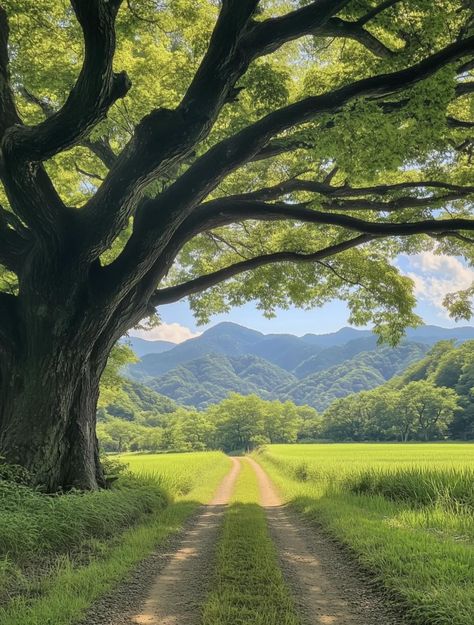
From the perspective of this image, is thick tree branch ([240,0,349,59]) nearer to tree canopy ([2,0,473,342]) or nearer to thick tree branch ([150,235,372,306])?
tree canopy ([2,0,473,342])

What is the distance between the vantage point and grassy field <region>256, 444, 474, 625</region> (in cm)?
410

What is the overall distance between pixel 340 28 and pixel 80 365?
7.88 m

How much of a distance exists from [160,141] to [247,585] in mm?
6424

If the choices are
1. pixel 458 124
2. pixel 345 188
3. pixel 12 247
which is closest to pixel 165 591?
pixel 12 247

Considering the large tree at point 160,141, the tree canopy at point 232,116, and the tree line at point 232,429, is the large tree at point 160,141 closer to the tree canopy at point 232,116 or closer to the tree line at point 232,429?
the tree canopy at point 232,116

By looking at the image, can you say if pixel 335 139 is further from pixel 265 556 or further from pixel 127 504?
pixel 127 504

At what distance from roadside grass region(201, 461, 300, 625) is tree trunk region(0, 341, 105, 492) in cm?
329

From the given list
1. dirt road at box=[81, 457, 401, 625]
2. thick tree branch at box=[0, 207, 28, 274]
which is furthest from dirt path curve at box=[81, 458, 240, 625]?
thick tree branch at box=[0, 207, 28, 274]

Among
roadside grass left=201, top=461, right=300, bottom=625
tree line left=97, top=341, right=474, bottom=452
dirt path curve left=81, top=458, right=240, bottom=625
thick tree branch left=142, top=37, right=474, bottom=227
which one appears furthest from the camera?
tree line left=97, top=341, right=474, bottom=452

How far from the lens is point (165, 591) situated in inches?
188

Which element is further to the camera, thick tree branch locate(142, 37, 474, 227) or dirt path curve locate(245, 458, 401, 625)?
thick tree branch locate(142, 37, 474, 227)

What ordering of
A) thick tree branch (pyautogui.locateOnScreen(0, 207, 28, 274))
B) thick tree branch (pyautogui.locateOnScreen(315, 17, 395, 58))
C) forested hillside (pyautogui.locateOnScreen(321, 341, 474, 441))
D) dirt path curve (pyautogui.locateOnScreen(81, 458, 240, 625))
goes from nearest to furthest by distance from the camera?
dirt path curve (pyautogui.locateOnScreen(81, 458, 240, 625)), thick tree branch (pyautogui.locateOnScreen(315, 17, 395, 58)), thick tree branch (pyautogui.locateOnScreen(0, 207, 28, 274)), forested hillside (pyautogui.locateOnScreen(321, 341, 474, 441))

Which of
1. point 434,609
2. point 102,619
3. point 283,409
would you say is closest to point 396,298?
point 434,609

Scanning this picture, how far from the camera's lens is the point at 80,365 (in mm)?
8586
